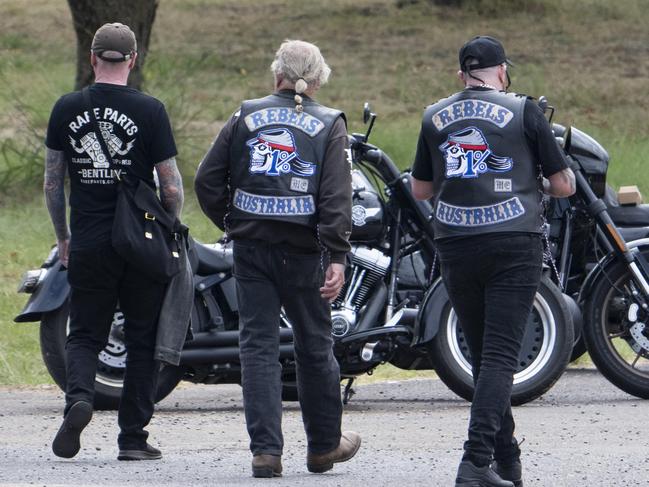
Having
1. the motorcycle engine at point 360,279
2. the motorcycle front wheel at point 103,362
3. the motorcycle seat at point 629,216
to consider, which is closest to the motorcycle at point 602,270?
the motorcycle seat at point 629,216

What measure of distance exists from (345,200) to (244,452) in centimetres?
137

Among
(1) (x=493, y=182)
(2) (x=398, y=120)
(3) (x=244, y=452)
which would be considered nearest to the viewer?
(1) (x=493, y=182)

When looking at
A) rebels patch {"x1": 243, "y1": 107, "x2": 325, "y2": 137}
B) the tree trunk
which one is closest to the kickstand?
rebels patch {"x1": 243, "y1": 107, "x2": 325, "y2": 137}

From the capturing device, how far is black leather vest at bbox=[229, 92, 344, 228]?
6551 millimetres

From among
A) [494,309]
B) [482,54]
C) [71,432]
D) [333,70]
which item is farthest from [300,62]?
[333,70]

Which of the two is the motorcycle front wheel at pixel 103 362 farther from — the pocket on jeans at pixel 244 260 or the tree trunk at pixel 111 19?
the tree trunk at pixel 111 19

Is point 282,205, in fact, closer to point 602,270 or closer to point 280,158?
point 280,158

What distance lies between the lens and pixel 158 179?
6.99 meters

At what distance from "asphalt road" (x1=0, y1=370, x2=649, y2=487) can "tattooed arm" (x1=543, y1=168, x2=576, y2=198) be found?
1.12 meters

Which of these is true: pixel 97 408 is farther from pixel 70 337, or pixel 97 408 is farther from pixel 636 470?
pixel 636 470

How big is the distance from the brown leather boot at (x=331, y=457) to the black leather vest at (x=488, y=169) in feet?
3.34

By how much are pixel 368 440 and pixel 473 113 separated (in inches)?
80.6

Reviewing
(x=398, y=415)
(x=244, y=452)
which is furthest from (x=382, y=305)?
(x=244, y=452)

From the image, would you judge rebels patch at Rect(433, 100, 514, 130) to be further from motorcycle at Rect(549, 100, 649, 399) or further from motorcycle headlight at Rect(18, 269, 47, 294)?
motorcycle headlight at Rect(18, 269, 47, 294)
